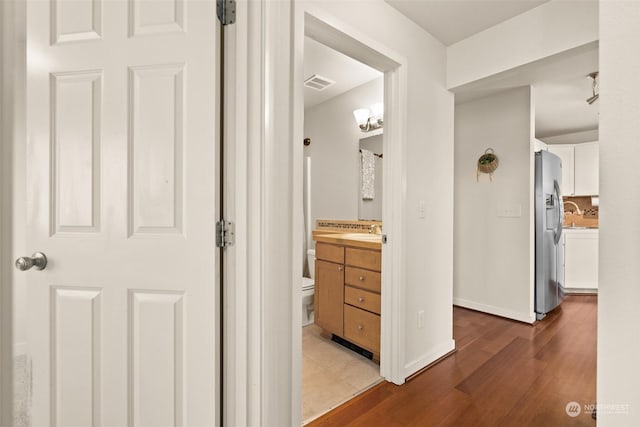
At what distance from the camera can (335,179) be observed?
3.55m

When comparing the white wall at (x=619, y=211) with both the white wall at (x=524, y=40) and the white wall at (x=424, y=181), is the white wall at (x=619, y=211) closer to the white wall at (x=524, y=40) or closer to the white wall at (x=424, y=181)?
the white wall at (x=424, y=181)

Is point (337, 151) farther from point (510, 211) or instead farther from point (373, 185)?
point (510, 211)

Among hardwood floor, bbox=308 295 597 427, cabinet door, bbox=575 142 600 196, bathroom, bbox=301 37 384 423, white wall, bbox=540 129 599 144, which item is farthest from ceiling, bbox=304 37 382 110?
white wall, bbox=540 129 599 144

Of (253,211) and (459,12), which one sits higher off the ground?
(459,12)

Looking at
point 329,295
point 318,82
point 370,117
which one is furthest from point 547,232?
point 318,82

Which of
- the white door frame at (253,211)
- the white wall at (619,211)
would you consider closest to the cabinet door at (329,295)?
the white door frame at (253,211)

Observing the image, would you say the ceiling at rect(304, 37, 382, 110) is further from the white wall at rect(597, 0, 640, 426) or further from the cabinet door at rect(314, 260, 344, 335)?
the white wall at rect(597, 0, 640, 426)

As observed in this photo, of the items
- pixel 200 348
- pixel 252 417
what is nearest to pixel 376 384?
pixel 252 417

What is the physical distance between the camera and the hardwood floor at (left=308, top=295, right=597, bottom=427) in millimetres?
1562

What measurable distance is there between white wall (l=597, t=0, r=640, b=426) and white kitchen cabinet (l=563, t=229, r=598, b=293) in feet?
15.1

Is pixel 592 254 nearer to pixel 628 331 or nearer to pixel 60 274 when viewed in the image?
pixel 628 331

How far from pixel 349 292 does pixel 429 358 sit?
2.32 ft

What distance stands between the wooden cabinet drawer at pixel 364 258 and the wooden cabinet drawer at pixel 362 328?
33 centimetres

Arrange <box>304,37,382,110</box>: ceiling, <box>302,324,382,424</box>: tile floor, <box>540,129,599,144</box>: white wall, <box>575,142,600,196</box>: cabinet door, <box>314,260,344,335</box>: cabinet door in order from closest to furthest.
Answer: <box>302,324,382,424</box>: tile floor < <box>314,260,344,335</box>: cabinet door < <box>304,37,382,110</box>: ceiling < <box>575,142,600,196</box>: cabinet door < <box>540,129,599,144</box>: white wall
